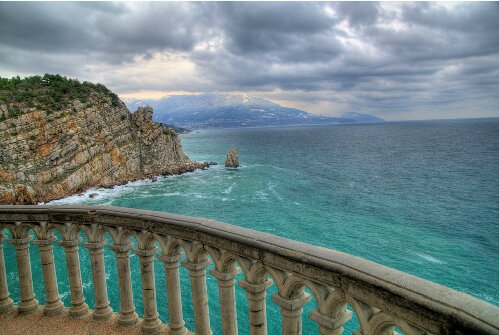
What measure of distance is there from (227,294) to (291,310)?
1.01 metres

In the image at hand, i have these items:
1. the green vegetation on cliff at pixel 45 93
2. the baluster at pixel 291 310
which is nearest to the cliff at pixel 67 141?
the green vegetation on cliff at pixel 45 93

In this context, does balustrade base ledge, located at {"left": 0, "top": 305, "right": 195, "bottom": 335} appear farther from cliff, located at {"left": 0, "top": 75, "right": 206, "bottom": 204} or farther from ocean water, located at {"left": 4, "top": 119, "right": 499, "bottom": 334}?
cliff, located at {"left": 0, "top": 75, "right": 206, "bottom": 204}

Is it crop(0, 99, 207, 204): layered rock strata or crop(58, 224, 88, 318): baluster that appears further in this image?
crop(0, 99, 207, 204): layered rock strata

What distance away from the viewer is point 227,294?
439 centimetres

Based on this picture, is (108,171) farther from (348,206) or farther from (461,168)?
(461,168)

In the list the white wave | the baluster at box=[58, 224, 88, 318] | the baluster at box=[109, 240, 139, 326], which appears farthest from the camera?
the white wave

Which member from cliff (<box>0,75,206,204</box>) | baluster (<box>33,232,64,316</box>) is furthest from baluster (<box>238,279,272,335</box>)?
cliff (<box>0,75,206,204</box>)

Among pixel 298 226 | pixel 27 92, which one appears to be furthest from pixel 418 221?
pixel 27 92

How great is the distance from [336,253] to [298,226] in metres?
39.8

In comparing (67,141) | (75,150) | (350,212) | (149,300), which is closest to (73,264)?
(149,300)

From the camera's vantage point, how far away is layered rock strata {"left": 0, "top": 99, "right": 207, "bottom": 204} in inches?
2037

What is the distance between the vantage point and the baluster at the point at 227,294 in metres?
4.29

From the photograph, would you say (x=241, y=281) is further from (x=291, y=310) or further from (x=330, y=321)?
(x=330, y=321)

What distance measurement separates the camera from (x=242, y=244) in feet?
13.1
